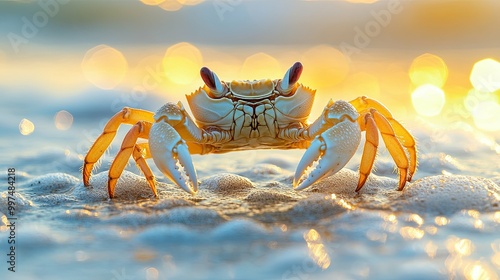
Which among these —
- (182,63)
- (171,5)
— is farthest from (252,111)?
(171,5)

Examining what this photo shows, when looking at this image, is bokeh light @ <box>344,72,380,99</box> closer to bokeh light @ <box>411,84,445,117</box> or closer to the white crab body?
bokeh light @ <box>411,84,445,117</box>

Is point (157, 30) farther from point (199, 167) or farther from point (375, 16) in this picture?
point (199, 167)

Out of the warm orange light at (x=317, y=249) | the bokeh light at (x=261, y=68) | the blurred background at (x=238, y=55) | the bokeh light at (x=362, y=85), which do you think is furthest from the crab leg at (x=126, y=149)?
the bokeh light at (x=261, y=68)

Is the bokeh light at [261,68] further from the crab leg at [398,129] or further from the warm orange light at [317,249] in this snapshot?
the warm orange light at [317,249]

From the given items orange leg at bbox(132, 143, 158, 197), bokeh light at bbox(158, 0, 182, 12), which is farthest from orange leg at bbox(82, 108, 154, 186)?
bokeh light at bbox(158, 0, 182, 12)

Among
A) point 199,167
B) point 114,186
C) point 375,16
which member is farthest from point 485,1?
point 114,186

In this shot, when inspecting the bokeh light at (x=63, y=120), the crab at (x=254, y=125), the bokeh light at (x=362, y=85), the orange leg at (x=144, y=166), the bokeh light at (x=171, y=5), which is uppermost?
the bokeh light at (x=171, y=5)

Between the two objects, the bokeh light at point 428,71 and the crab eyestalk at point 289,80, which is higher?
the bokeh light at point 428,71
